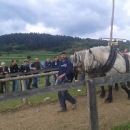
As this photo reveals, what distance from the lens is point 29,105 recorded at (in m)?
7.09

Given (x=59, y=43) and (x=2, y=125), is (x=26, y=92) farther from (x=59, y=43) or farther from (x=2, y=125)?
(x=59, y=43)

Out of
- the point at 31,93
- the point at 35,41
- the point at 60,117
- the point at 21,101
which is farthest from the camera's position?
the point at 35,41

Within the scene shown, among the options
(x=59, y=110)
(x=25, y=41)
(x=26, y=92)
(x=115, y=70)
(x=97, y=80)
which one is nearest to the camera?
(x=26, y=92)

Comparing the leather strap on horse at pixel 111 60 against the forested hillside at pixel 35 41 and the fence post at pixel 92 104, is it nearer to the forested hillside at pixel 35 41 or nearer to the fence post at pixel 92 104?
the fence post at pixel 92 104

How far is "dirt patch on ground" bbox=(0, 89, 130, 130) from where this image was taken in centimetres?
506

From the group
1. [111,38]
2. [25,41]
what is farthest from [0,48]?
[111,38]

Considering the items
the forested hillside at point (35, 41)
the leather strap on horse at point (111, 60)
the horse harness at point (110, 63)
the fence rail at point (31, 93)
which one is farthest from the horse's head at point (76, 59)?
the forested hillside at point (35, 41)

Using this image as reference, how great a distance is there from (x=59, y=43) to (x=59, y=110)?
243ft

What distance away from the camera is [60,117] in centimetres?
560

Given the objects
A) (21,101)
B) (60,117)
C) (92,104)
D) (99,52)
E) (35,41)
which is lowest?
(21,101)

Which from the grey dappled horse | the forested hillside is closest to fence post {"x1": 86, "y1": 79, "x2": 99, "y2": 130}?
the grey dappled horse

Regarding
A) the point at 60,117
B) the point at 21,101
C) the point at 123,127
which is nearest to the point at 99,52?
the point at 60,117

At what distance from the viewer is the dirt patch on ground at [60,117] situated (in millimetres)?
5057

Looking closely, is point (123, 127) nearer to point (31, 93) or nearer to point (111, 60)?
point (31, 93)
